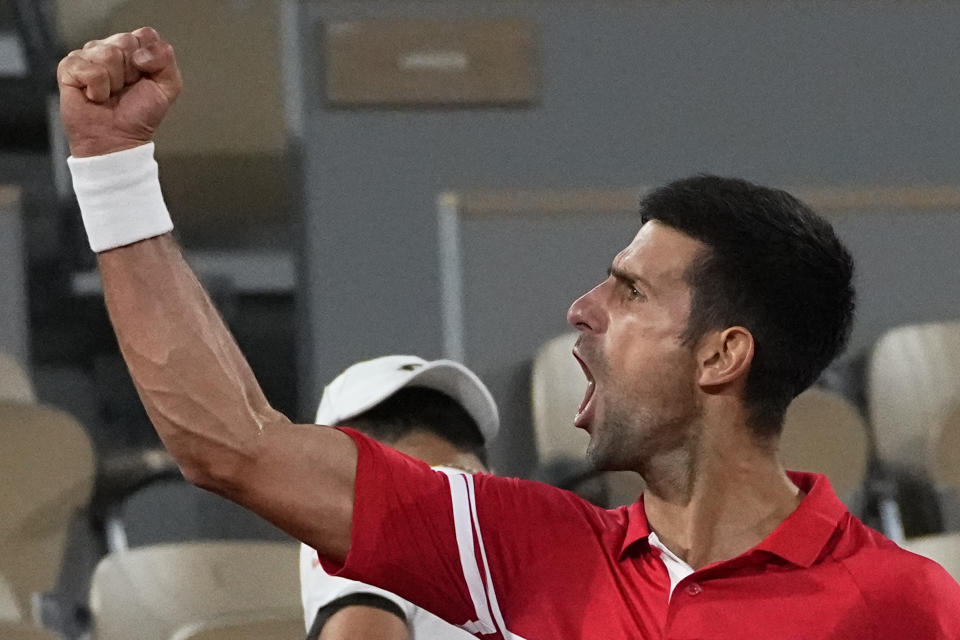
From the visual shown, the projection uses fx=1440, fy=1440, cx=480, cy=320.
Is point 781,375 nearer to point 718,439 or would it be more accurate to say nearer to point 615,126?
point 718,439

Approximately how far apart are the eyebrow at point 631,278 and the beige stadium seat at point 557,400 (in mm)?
1325

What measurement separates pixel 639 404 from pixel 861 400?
65.9 inches

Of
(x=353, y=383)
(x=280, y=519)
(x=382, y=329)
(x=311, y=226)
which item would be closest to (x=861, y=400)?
(x=382, y=329)

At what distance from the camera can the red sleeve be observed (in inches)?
39.4

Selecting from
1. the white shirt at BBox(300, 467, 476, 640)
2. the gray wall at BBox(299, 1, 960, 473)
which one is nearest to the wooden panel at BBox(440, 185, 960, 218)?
the gray wall at BBox(299, 1, 960, 473)

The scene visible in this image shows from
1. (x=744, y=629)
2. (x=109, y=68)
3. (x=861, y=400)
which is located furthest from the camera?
(x=861, y=400)

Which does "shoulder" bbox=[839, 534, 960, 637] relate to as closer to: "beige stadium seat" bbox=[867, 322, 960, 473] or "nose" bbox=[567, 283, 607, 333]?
"nose" bbox=[567, 283, 607, 333]

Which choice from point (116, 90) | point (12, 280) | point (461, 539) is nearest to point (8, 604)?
point (12, 280)

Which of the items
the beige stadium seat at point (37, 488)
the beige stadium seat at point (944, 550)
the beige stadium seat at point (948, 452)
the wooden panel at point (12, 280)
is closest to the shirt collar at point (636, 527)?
the beige stadium seat at point (944, 550)

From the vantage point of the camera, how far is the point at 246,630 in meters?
2.00

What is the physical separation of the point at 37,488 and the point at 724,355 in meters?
1.46

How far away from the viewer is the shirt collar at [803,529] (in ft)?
3.48

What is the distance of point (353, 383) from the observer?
1.56 m

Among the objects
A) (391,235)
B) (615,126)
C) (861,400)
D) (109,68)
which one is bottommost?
(861,400)
